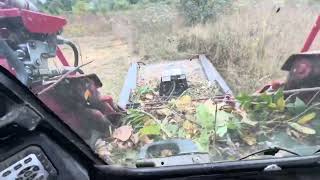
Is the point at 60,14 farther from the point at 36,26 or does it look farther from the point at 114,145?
the point at 114,145

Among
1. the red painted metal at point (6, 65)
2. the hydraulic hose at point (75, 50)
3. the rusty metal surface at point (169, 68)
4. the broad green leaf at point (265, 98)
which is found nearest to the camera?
the red painted metal at point (6, 65)

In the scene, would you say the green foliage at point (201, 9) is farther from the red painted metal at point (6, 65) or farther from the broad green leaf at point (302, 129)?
the red painted metal at point (6, 65)

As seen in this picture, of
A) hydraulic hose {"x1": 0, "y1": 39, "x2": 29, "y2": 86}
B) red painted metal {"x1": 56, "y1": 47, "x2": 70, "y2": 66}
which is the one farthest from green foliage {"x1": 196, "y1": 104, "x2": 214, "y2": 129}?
hydraulic hose {"x1": 0, "y1": 39, "x2": 29, "y2": 86}

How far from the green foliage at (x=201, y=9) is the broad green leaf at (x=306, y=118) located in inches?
20.5

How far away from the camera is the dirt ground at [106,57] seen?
1969mm

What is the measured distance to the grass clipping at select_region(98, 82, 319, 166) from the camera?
6.54 ft

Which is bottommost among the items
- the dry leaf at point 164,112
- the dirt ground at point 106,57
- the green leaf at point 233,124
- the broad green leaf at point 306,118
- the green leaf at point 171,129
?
the green leaf at point 171,129

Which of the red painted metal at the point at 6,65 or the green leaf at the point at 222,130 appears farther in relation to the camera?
the green leaf at the point at 222,130

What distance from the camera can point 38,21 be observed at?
188 cm

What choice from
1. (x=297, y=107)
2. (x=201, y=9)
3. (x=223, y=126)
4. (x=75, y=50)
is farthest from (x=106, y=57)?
(x=297, y=107)

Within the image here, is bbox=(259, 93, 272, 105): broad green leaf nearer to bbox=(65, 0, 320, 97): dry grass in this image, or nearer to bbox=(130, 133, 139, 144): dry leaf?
bbox=(65, 0, 320, 97): dry grass

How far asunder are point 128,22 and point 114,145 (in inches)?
19.2

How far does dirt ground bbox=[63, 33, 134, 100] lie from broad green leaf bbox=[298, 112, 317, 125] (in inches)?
28.0

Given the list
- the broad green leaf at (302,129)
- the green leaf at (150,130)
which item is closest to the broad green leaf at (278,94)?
the broad green leaf at (302,129)
